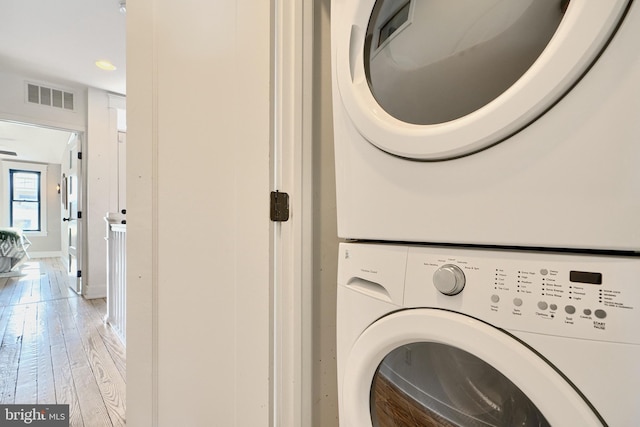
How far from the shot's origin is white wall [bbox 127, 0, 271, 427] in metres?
0.78

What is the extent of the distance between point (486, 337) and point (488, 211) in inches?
7.5

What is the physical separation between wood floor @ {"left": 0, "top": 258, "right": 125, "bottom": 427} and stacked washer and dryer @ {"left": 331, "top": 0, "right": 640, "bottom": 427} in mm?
1611

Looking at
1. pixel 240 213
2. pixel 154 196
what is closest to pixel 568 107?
pixel 240 213

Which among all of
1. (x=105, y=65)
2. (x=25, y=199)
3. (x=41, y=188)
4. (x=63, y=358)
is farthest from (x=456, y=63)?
(x=25, y=199)

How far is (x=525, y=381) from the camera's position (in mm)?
394

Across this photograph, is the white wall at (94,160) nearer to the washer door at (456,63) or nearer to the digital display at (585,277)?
the washer door at (456,63)

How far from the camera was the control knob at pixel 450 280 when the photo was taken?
0.46 m

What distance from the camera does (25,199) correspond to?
6.75 m

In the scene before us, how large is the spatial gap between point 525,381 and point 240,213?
721mm

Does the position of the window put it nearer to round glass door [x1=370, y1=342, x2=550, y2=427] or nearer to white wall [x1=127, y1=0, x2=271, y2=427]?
white wall [x1=127, y1=0, x2=271, y2=427]

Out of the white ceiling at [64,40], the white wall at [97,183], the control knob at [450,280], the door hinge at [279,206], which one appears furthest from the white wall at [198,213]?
the white wall at [97,183]

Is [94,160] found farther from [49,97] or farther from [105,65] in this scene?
[105,65]

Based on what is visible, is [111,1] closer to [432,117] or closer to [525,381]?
[432,117]

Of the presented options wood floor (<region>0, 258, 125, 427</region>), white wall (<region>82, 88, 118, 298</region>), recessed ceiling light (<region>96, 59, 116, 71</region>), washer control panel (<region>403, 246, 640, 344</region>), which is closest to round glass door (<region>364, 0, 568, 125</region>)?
washer control panel (<region>403, 246, 640, 344</region>)
